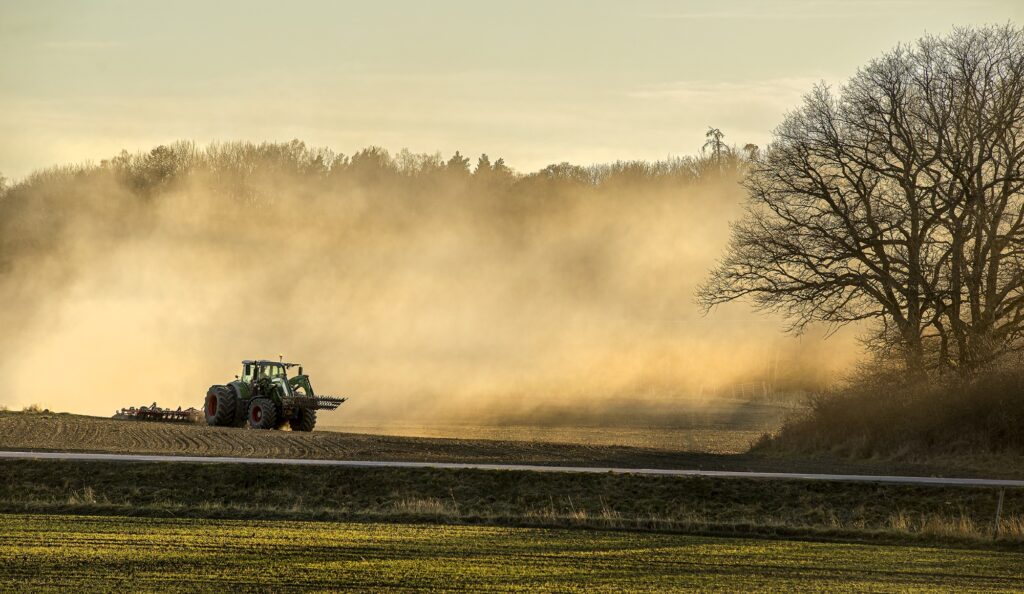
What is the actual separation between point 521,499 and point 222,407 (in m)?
19.4

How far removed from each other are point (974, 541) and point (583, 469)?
376 inches

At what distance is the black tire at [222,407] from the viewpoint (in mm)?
45406

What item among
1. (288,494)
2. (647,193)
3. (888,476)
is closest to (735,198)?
(647,193)

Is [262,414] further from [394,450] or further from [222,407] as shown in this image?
[394,450]

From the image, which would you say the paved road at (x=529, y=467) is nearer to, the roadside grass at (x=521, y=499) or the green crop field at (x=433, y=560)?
the roadside grass at (x=521, y=499)

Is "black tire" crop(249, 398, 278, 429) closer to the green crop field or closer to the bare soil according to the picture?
the bare soil

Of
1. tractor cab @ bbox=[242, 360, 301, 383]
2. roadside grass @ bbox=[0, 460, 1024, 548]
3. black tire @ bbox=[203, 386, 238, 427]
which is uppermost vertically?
tractor cab @ bbox=[242, 360, 301, 383]

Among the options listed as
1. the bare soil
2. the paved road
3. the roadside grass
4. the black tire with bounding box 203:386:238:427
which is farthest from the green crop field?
the black tire with bounding box 203:386:238:427

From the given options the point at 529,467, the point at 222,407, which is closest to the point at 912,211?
the point at 529,467

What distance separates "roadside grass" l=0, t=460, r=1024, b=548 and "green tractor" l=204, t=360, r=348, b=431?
508 inches

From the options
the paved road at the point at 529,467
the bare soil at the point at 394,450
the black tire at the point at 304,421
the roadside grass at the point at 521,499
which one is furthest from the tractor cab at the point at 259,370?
the roadside grass at the point at 521,499

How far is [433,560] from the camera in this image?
67.4ft

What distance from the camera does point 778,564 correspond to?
2131 centimetres

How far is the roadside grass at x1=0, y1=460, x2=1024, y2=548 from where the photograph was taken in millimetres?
26500
